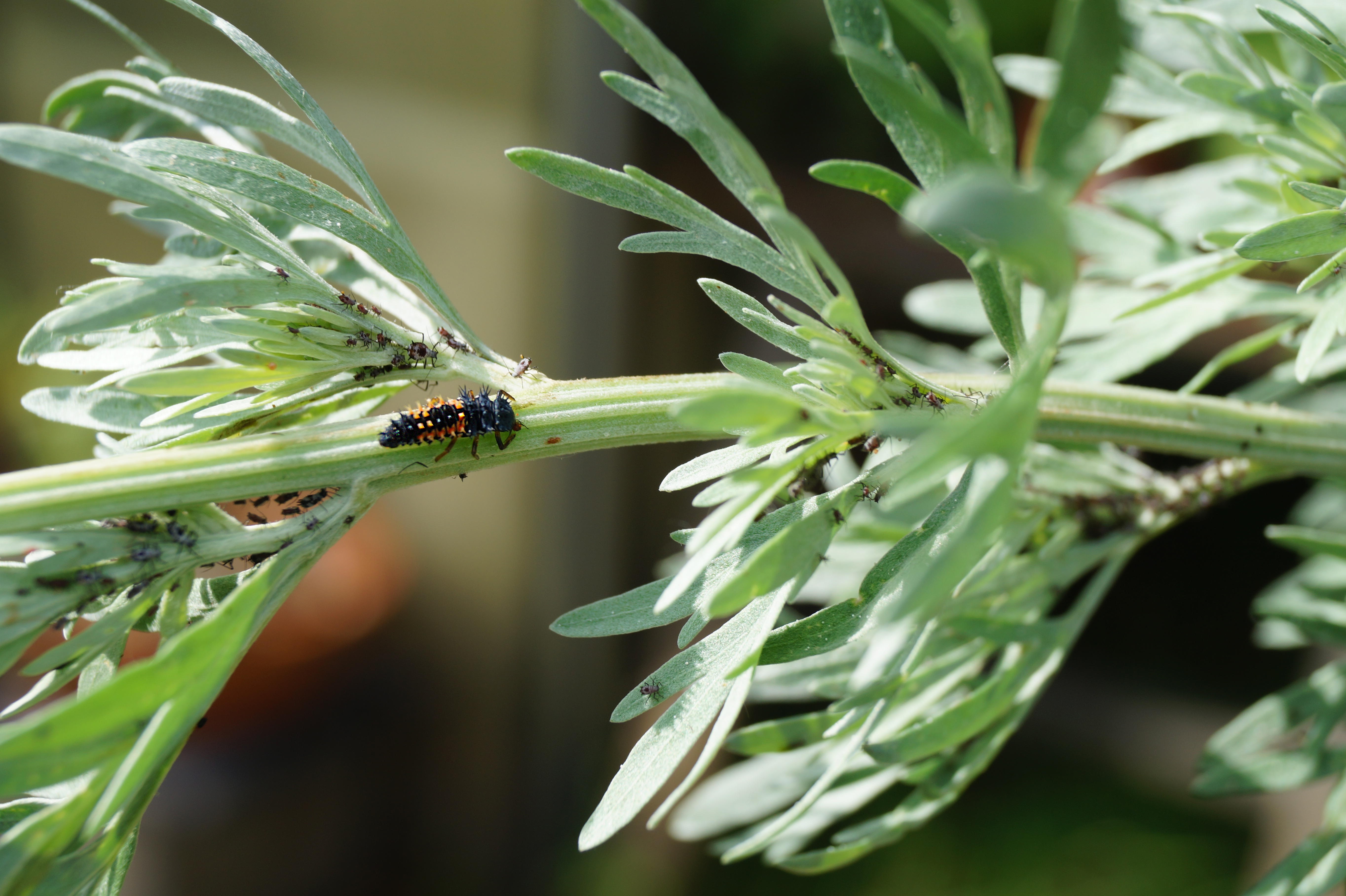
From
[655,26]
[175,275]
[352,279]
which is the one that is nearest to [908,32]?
[655,26]

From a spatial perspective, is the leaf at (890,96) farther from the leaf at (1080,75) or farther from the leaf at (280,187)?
the leaf at (280,187)

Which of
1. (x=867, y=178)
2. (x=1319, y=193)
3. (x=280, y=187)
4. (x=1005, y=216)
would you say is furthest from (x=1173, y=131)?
(x=280, y=187)

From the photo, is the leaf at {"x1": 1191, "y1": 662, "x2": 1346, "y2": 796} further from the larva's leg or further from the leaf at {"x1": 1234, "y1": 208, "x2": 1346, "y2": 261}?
the larva's leg

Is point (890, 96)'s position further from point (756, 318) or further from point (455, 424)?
point (455, 424)

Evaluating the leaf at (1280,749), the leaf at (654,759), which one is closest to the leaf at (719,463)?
the leaf at (654,759)

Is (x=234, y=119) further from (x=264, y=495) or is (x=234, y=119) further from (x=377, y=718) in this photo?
(x=377, y=718)
